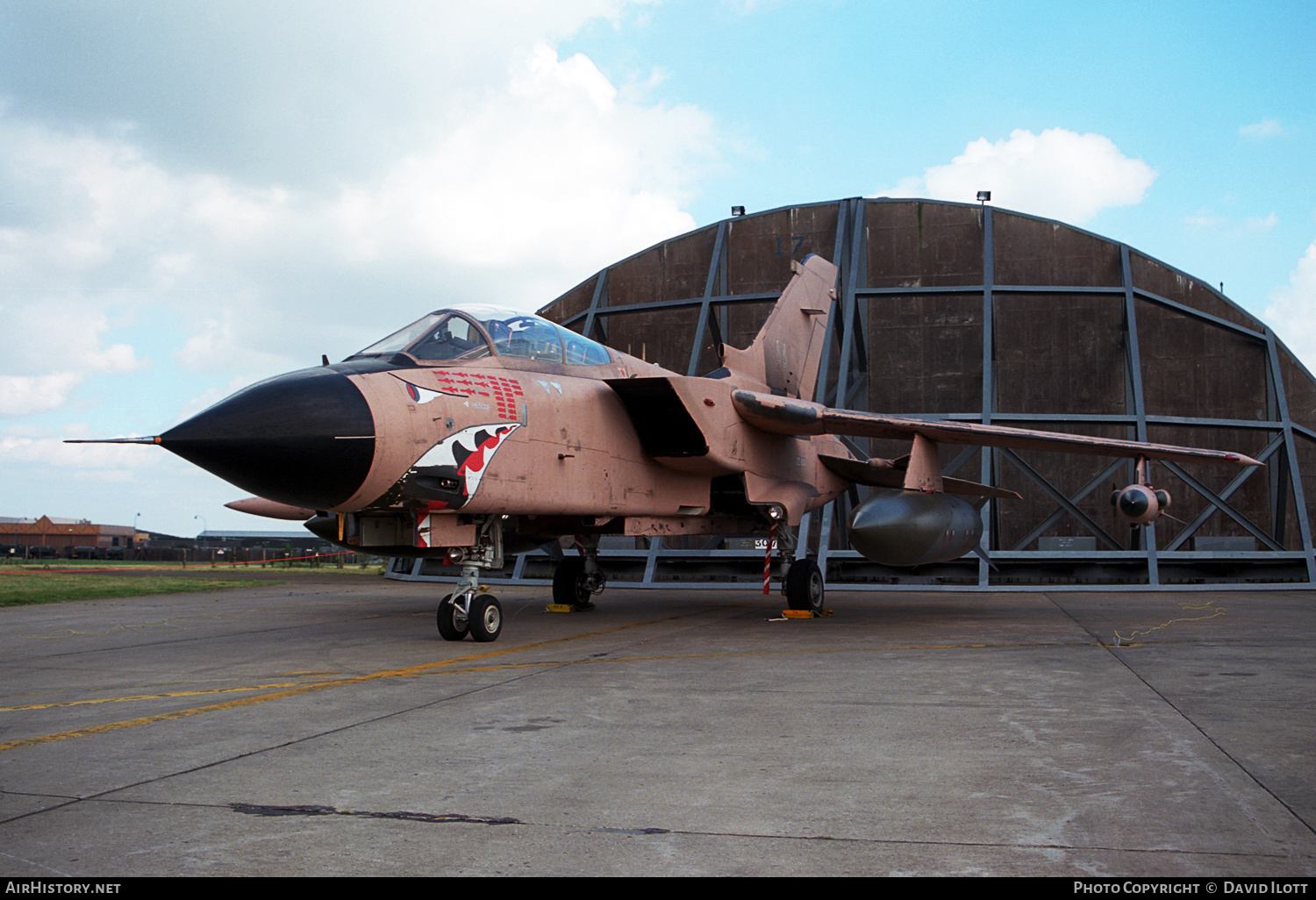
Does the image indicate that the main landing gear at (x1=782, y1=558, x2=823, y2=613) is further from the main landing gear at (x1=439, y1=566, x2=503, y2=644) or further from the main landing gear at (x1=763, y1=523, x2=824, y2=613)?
the main landing gear at (x1=439, y1=566, x2=503, y2=644)

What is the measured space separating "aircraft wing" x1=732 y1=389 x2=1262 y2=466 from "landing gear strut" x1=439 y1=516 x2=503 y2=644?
382 centimetres

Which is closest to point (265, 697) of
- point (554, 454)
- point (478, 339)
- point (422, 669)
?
point (422, 669)

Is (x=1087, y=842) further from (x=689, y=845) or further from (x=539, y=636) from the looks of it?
(x=539, y=636)

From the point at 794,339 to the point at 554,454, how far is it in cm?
685

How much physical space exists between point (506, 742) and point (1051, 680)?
389 cm

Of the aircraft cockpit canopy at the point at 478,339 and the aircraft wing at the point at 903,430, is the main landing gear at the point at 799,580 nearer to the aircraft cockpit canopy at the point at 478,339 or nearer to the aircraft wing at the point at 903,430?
the aircraft wing at the point at 903,430

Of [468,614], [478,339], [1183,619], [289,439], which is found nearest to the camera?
[289,439]

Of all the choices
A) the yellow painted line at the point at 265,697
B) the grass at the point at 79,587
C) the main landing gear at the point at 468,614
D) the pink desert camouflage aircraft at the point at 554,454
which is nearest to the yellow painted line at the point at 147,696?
the yellow painted line at the point at 265,697

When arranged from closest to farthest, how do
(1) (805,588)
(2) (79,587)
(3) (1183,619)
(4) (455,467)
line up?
1. (4) (455,467)
2. (3) (1183,619)
3. (1) (805,588)
4. (2) (79,587)

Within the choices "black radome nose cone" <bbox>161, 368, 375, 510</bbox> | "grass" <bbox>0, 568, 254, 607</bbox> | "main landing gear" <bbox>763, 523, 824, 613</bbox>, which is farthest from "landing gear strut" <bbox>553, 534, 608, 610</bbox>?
"grass" <bbox>0, 568, 254, 607</bbox>

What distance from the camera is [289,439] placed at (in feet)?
22.3

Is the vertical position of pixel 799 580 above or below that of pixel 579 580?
above

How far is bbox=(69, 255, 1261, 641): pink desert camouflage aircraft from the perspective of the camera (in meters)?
7.07

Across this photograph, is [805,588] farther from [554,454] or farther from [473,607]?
[473,607]
